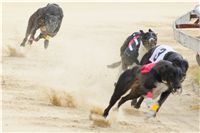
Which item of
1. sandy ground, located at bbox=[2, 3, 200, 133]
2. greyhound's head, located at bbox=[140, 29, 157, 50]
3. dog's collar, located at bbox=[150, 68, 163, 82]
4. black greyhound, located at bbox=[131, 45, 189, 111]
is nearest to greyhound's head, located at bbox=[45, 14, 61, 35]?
sandy ground, located at bbox=[2, 3, 200, 133]

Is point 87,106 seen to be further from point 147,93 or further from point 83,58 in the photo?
point 83,58

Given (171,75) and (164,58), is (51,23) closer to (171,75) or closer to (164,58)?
(164,58)

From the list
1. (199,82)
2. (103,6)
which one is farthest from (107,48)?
(103,6)

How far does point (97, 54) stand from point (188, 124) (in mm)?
4046

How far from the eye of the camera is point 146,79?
6.33 m

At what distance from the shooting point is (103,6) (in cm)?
2198

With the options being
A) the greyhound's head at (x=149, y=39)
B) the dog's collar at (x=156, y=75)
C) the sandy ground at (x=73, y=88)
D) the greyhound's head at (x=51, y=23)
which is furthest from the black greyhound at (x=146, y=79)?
the greyhound's head at (x=51, y=23)

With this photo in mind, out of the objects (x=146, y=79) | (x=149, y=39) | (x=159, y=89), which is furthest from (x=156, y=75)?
(x=149, y=39)

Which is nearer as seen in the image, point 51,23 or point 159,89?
point 159,89

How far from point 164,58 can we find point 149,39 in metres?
0.93

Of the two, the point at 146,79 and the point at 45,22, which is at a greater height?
the point at 146,79

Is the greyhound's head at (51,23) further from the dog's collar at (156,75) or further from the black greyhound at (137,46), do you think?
the dog's collar at (156,75)

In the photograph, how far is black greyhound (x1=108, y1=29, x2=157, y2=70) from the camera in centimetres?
782

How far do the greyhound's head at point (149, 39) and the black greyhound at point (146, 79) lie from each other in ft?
4.14
